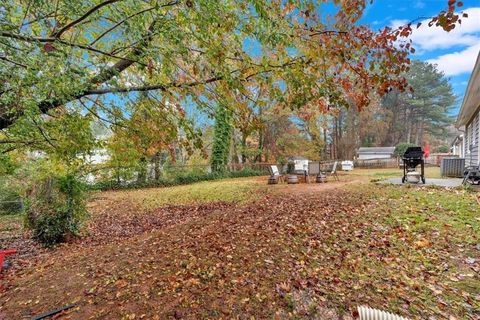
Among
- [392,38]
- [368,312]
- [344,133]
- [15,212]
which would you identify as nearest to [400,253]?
[368,312]

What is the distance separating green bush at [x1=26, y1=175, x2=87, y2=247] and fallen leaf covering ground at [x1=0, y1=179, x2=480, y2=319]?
388mm

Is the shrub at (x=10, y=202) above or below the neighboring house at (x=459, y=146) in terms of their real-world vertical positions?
below

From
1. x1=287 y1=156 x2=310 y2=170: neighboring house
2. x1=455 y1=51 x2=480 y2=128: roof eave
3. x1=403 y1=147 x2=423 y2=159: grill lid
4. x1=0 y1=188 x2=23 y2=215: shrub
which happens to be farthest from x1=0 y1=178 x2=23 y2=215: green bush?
x1=287 y1=156 x2=310 y2=170: neighboring house

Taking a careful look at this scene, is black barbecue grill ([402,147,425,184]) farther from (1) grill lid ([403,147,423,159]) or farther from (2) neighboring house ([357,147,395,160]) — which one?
(2) neighboring house ([357,147,395,160])

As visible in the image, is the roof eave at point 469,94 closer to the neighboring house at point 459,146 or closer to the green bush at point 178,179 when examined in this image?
the neighboring house at point 459,146

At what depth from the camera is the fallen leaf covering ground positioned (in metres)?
2.73

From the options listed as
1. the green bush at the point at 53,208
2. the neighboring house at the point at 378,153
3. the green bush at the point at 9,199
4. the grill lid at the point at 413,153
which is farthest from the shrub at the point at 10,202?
the neighboring house at the point at 378,153

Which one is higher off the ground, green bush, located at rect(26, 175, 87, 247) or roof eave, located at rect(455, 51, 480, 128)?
roof eave, located at rect(455, 51, 480, 128)

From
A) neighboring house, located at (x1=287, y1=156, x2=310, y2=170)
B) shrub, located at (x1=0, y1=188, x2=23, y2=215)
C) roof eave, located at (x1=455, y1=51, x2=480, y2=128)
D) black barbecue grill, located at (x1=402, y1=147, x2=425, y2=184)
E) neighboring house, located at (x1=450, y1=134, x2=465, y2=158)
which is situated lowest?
shrub, located at (x1=0, y1=188, x2=23, y2=215)

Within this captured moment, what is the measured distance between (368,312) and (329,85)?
7.12 ft

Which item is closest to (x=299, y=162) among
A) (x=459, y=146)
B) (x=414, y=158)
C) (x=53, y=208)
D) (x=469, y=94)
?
(x=414, y=158)

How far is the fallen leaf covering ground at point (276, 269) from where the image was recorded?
273cm

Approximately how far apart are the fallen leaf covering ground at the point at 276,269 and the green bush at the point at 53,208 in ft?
1.27

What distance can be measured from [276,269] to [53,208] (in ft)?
15.0
